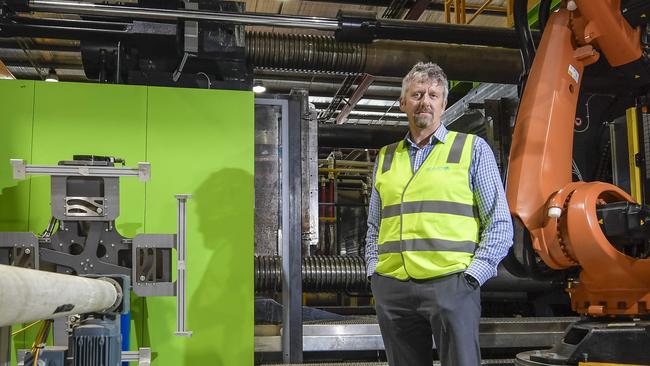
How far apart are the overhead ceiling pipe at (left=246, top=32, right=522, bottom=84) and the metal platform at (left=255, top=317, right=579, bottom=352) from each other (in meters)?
1.85

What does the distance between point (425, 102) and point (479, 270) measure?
71 centimetres

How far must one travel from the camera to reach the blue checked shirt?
2295 mm

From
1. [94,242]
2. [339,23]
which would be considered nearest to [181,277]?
[94,242]

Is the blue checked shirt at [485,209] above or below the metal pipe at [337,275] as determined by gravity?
above

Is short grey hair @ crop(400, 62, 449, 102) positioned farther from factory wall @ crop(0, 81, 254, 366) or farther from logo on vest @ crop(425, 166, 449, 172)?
factory wall @ crop(0, 81, 254, 366)

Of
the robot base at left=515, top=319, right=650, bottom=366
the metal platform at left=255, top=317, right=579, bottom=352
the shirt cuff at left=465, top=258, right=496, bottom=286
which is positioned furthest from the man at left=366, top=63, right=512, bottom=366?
the metal platform at left=255, top=317, right=579, bottom=352

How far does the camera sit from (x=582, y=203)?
10.2 ft

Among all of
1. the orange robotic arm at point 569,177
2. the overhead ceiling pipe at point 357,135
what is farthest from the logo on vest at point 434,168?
the overhead ceiling pipe at point 357,135

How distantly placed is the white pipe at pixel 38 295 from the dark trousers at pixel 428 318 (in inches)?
43.4

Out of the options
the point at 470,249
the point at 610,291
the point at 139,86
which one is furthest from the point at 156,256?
the point at 610,291

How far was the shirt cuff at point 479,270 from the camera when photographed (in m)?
2.27

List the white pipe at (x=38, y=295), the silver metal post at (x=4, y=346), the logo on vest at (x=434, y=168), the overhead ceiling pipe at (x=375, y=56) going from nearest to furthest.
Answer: the white pipe at (x=38, y=295), the silver metal post at (x=4, y=346), the logo on vest at (x=434, y=168), the overhead ceiling pipe at (x=375, y=56)

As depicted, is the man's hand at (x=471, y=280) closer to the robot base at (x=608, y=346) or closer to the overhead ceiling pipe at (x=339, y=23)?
the robot base at (x=608, y=346)

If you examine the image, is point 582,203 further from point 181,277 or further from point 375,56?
point 181,277
